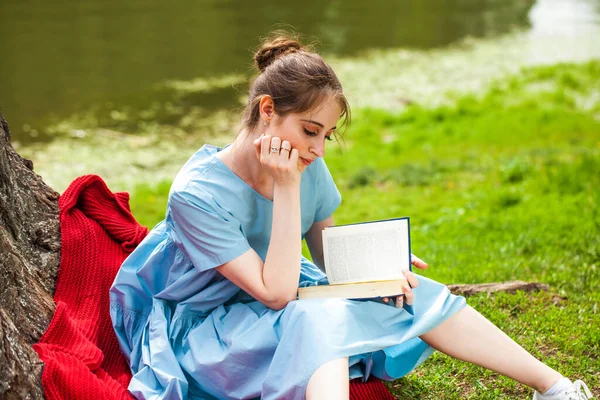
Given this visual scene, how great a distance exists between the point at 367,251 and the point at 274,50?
2.89 feet

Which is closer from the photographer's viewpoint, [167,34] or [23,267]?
[23,267]

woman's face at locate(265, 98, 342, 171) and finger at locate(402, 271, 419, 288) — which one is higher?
woman's face at locate(265, 98, 342, 171)

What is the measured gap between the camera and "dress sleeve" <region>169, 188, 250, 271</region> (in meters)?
2.71

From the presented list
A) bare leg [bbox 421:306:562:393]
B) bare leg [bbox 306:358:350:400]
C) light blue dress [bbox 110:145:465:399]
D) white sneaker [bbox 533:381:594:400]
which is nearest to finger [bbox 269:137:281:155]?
light blue dress [bbox 110:145:465:399]

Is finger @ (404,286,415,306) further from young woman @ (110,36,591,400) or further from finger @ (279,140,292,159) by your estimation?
finger @ (279,140,292,159)

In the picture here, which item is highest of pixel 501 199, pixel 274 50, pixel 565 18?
pixel 274 50

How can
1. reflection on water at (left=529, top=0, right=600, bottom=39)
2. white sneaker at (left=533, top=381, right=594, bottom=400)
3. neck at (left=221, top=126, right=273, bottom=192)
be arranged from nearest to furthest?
white sneaker at (left=533, top=381, right=594, bottom=400) → neck at (left=221, top=126, right=273, bottom=192) → reflection on water at (left=529, top=0, right=600, bottom=39)

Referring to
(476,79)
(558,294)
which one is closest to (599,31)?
(476,79)

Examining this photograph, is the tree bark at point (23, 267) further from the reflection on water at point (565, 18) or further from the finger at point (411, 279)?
the reflection on water at point (565, 18)

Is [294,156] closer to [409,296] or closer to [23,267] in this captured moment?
[409,296]

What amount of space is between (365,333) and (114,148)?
21.5 ft

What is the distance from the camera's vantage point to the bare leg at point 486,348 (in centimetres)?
275

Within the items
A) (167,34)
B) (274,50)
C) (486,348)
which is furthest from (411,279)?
(167,34)

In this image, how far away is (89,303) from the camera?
117 inches
